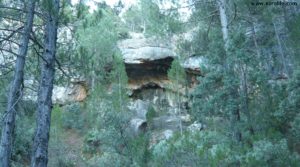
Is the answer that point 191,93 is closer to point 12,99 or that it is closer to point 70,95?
point 12,99

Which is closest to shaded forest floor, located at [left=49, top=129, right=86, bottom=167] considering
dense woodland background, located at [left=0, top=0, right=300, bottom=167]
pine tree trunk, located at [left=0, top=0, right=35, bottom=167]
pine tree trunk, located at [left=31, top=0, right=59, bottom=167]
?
dense woodland background, located at [left=0, top=0, right=300, bottom=167]

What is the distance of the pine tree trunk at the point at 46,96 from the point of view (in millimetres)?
4832

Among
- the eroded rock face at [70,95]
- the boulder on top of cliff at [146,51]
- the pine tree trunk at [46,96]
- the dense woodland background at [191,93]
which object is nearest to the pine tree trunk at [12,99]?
the dense woodland background at [191,93]

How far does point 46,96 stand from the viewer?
5035mm

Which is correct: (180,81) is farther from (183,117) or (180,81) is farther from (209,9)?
(209,9)

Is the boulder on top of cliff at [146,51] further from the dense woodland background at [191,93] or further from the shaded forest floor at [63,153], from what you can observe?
the shaded forest floor at [63,153]

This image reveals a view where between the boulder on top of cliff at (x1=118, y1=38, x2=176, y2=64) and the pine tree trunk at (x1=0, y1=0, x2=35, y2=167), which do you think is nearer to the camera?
the pine tree trunk at (x1=0, y1=0, x2=35, y2=167)

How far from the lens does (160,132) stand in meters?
21.7

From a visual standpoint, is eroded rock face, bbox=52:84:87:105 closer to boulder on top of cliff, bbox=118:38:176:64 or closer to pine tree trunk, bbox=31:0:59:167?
boulder on top of cliff, bbox=118:38:176:64

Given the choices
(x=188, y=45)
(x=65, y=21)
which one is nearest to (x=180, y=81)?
(x=188, y=45)

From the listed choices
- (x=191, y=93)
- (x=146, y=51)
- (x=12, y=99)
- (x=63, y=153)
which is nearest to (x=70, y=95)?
(x=146, y=51)

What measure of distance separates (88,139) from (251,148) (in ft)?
47.2

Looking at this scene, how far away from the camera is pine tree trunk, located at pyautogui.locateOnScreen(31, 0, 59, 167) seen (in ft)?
15.9

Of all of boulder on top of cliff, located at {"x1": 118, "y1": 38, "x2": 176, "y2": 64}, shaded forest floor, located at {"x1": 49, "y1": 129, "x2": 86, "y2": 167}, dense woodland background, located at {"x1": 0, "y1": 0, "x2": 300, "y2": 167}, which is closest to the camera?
dense woodland background, located at {"x1": 0, "y1": 0, "x2": 300, "y2": 167}
